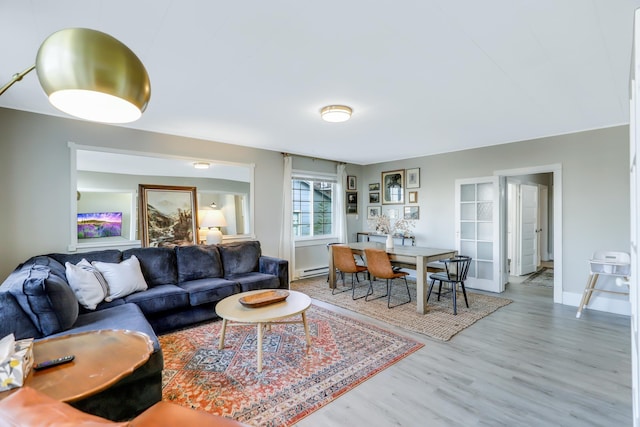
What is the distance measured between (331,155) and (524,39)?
3.94 m

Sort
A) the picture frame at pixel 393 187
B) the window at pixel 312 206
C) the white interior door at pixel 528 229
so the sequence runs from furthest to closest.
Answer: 1. the white interior door at pixel 528 229
2. the picture frame at pixel 393 187
3. the window at pixel 312 206

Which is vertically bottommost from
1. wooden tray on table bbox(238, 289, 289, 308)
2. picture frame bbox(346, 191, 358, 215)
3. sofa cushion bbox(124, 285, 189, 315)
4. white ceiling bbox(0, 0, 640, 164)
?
sofa cushion bbox(124, 285, 189, 315)

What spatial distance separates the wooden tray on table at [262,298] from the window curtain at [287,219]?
7.42 ft

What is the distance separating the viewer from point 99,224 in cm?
356

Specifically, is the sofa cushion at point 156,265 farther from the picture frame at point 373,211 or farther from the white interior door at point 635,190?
the picture frame at point 373,211

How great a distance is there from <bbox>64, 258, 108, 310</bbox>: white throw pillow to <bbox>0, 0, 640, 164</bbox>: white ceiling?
1.63 meters

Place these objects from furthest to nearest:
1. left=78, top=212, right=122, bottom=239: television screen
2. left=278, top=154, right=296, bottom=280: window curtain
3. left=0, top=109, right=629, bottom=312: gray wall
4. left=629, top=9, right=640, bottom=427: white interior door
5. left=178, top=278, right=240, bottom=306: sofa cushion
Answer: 1. left=278, top=154, right=296, bottom=280: window curtain
2. left=78, top=212, right=122, bottom=239: television screen
3. left=178, top=278, right=240, bottom=306: sofa cushion
4. left=0, top=109, right=629, bottom=312: gray wall
5. left=629, top=9, right=640, bottom=427: white interior door

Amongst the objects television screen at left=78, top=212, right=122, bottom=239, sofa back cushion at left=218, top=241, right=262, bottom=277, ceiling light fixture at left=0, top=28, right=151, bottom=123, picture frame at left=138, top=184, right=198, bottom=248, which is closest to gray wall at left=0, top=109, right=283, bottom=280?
television screen at left=78, top=212, right=122, bottom=239

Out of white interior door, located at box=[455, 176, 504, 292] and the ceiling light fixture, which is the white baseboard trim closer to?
white interior door, located at box=[455, 176, 504, 292]

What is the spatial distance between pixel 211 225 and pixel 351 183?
331cm

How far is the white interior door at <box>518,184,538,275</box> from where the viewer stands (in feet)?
20.3

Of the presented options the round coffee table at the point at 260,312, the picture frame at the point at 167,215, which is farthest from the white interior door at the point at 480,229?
the picture frame at the point at 167,215

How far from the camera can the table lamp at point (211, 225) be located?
4.34 m

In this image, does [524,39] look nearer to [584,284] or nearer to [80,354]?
[80,354]
